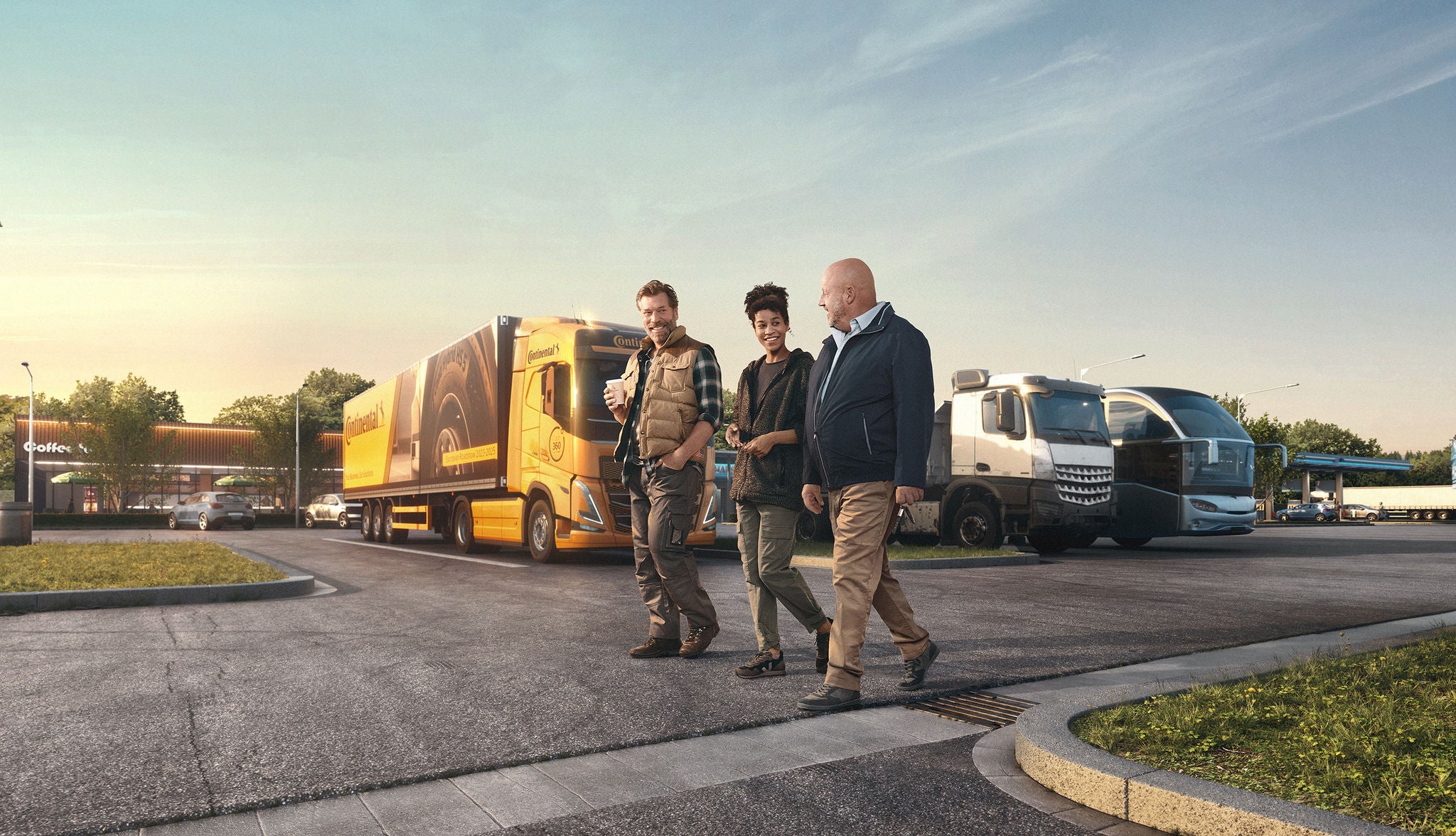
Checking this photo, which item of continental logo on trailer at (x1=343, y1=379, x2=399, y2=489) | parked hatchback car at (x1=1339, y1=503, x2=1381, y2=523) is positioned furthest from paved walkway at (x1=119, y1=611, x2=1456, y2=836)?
parked hatchback car at (x1=1339, y1=503, x2=1381, y2=523)

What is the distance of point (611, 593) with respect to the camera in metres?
9.39

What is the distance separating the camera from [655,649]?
5.68m

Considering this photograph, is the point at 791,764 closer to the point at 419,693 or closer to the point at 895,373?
the point at 895,373

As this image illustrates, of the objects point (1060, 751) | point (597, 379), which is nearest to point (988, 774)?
point (1060, 751)

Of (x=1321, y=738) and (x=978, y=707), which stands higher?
(x=1321, y=738)

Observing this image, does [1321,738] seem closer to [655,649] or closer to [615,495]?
[655,649]

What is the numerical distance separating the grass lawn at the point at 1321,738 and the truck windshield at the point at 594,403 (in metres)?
9.28

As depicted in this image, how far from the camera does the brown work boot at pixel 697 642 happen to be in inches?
224

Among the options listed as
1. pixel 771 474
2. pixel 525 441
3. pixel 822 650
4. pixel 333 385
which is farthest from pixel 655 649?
pixel 333 385

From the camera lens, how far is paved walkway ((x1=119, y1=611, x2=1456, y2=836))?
295 centimetres

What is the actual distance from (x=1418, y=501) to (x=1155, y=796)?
2478 inches

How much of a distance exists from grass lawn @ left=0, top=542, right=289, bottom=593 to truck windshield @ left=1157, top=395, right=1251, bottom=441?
15221 mm

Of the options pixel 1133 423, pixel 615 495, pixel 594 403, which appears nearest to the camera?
pixel 615 495

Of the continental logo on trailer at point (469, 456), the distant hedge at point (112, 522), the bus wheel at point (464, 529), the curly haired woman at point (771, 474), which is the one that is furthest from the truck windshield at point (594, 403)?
the distant hedge at point (112, 522)
